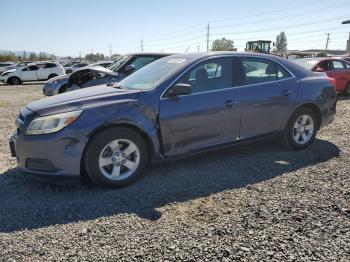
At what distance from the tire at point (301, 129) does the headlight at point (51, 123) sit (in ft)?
10.6

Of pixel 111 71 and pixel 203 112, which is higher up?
pixel 111 71

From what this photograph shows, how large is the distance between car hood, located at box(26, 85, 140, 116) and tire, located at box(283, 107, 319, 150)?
2.54 metres

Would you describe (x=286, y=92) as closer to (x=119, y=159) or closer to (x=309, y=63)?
(x=119, y=159)

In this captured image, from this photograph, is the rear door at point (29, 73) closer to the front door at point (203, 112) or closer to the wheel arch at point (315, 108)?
the front door at point (203, 112)

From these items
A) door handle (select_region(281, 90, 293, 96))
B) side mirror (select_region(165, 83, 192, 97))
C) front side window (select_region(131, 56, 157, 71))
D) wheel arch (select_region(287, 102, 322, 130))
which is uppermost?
front side window (select_region(131, 56, 157, 71))

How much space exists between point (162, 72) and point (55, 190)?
204 centimetres

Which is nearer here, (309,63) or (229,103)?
(229,103)

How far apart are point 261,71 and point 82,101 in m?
2.66

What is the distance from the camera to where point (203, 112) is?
4531mm

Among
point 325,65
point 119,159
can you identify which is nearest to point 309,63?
point 325,65

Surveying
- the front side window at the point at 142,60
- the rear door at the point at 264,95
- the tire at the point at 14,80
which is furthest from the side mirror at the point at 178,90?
the tire at the point at 14,80

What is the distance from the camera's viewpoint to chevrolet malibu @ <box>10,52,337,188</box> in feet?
12.8

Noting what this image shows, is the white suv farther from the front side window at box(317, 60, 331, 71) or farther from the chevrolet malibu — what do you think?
the chevrolet malibu

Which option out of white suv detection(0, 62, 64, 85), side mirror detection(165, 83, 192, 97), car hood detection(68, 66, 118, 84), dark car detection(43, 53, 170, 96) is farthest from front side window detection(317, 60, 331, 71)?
white suv detection(0, 62, 64, 85)
